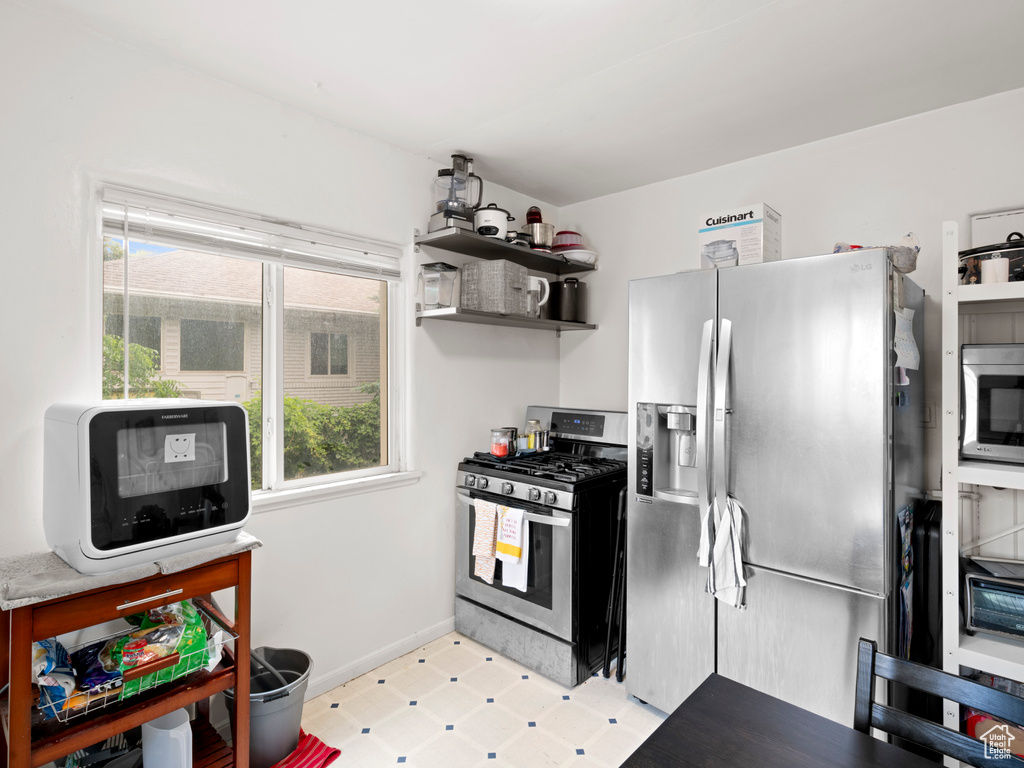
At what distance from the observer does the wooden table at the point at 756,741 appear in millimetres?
961

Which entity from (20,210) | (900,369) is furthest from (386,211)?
(900,369)

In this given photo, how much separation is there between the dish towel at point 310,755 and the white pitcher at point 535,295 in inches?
84.8

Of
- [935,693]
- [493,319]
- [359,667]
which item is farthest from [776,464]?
[359,667]

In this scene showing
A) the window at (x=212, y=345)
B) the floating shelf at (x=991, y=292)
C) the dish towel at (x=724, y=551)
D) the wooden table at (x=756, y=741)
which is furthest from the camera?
the window at (x=212, y=345)

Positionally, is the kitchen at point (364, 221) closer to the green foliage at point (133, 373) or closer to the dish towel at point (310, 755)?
the green foliage at point (133, 373)

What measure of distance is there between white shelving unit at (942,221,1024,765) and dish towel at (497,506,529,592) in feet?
5.24

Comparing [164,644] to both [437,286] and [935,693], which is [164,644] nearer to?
[437,286]

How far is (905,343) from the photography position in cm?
190

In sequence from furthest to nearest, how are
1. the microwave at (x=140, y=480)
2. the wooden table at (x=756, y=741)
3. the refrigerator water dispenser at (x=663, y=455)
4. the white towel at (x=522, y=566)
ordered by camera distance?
the white towel at (x=522, y=566)
the refrigerator water dispenser at (x=663, y=455)
the microwave at (x=140, y=480)
the wooden table at (x=756, y=741)

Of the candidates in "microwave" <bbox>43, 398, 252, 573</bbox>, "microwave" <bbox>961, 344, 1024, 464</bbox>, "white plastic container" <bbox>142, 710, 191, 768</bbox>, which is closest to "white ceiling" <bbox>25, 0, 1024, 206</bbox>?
"microwave" <bbox>961, 344, 1024, 464</bbox>

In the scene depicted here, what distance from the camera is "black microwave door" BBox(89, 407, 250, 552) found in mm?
1487

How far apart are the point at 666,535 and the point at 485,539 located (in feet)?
3.05

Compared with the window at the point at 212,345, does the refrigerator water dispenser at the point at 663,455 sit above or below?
below

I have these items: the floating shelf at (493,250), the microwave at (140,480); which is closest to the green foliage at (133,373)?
the microwave at (140,480)
